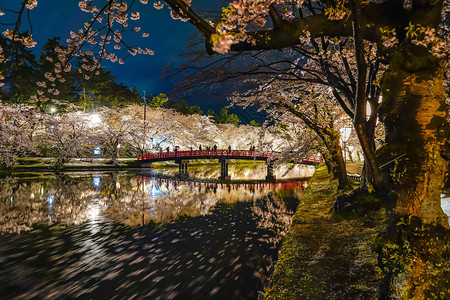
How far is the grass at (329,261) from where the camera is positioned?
3631 millimetres

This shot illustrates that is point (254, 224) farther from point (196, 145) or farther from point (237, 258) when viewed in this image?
point (196, 145)

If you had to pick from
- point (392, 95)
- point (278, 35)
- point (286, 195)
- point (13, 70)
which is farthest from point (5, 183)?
point (392, 95)

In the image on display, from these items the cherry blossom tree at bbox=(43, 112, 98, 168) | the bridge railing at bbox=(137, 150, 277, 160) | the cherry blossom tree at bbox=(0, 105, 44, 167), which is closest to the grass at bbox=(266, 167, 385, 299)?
the bridge railing at bbox=(137, 150, 277, 160)

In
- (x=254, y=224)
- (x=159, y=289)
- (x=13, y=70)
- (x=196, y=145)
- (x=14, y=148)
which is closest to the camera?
(x=159, y=289)

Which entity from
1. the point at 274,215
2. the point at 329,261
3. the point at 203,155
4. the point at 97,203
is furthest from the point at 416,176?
the point at 203,155

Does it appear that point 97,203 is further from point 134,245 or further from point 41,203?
point 134,245

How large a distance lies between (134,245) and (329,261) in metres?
6.59

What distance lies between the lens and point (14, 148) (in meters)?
24.9

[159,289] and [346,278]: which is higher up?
[346,278]

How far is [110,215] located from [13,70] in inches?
1220

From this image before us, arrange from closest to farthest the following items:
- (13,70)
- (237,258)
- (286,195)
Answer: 1. (237,258)
2. (286,195)
3. (13,70)

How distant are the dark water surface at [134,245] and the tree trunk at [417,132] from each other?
4257 mm

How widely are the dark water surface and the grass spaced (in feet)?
5.64

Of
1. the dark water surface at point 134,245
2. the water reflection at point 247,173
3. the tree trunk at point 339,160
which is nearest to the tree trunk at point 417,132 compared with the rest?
the dark water surface at point 134,245
